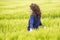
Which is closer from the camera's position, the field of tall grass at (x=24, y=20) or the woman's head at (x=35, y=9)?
the field of tall grass at (x=24, y=20)

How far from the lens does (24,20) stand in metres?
4.19

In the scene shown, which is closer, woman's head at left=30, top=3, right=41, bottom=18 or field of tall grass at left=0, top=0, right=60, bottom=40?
field of tall grass at left=0, top=0, right=60, bottom=40

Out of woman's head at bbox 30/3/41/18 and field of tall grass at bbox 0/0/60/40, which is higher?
woman's head at bbox 30/3/41/18

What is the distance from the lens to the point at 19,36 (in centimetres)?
239

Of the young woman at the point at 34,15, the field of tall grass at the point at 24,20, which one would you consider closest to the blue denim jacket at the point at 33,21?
the young woman at the point at 34,15

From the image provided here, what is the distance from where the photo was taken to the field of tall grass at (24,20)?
2.39m

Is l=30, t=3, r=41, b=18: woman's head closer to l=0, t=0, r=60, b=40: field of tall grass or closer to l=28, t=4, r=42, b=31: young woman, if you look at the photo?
l=28, t=4, r=42, b=31: young woman

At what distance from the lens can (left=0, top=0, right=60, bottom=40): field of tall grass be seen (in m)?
2.39

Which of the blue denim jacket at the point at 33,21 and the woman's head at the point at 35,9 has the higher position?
the woman's head at the point at 35,9

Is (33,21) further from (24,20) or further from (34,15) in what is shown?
(24,20)

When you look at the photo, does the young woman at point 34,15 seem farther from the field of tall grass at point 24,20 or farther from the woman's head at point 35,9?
the field of tall grass at point 24,20

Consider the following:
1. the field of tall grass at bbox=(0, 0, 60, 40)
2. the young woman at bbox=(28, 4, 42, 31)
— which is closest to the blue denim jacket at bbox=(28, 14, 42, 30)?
the young woman at bbox=(28, 4, 42, 31)

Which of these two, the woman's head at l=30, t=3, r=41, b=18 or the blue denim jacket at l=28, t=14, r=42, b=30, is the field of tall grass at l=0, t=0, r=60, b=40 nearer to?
the blue denim jacket at l=28, t=14, r=42, b=30

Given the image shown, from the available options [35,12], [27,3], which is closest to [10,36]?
[35,12]
